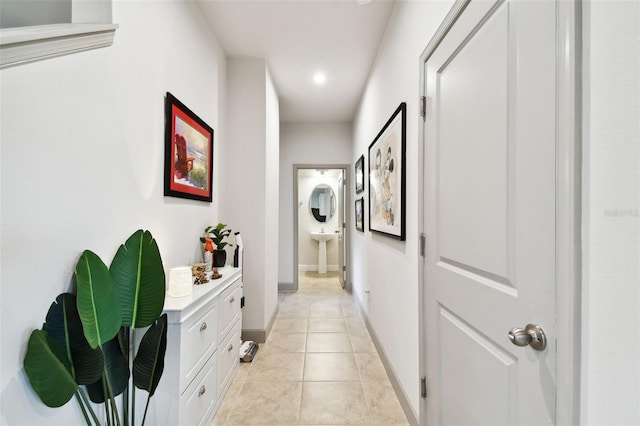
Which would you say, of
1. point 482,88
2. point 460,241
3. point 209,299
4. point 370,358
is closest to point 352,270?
point 370,358

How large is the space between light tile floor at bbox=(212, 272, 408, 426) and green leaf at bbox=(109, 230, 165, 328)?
1.00 metres

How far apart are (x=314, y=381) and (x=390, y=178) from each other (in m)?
1.63

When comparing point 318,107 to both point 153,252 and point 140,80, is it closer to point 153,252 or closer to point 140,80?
point 140,80

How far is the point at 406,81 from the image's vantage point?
1701mm

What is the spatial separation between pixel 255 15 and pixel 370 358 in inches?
118

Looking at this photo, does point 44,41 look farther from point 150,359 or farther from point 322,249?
point 322,249

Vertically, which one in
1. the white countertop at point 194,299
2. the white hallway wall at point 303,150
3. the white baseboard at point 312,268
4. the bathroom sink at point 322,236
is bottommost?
the white baseboard at point 312,268

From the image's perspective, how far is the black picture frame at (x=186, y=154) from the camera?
65.6 inches

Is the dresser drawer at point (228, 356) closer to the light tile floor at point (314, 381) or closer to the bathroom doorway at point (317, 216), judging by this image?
the light tile floor at point (314, 381)

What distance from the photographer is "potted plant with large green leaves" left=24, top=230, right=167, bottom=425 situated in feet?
2.76

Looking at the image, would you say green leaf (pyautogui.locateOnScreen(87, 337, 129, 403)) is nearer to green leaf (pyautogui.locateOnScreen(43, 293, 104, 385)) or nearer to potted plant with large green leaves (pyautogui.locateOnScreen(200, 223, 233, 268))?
green leaf (pyautogui.locateOnScreen(43, 293, 104, 385))

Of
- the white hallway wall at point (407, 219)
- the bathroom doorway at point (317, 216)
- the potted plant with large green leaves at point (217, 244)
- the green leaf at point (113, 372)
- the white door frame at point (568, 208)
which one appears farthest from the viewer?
the bathroom doorway at point (317, 216)

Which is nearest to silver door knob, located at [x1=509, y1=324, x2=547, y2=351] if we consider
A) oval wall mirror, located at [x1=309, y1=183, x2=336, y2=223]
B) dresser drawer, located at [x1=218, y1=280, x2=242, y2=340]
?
dresser drawer, located at [x1=218, y1=280, x2=242, y2=340]

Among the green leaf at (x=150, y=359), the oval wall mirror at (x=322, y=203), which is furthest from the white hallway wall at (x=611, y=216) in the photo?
the oval wall mirror at (x=322, y=203)
